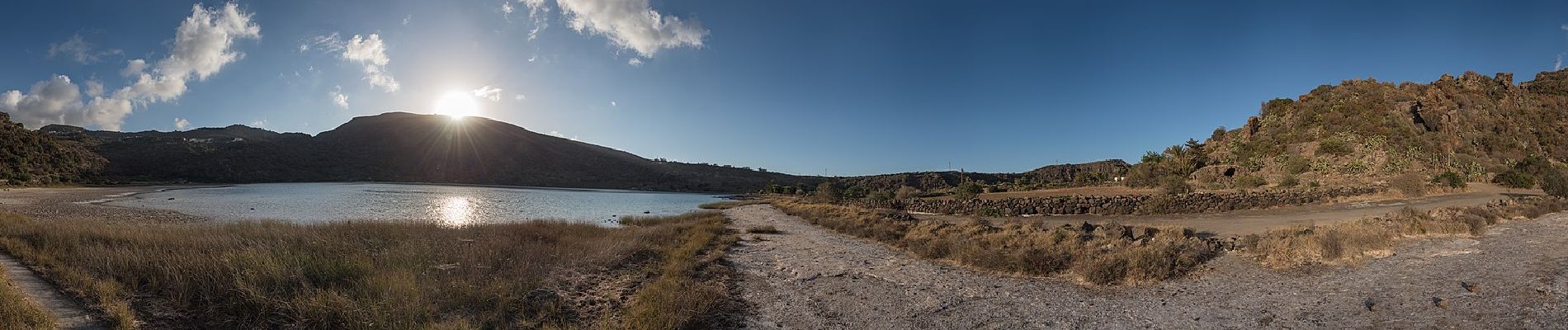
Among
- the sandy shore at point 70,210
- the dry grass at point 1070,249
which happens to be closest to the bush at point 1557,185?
the dry grass at point 1070,249

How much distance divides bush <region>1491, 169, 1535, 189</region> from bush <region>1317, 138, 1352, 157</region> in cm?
681

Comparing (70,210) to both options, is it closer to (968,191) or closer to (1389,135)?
(968,191)

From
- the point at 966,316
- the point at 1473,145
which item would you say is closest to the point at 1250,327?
the point at 966,316

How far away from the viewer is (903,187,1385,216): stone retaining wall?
89.0 ft

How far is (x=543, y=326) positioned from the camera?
20.7 ft

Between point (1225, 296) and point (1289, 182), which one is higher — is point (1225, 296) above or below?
below

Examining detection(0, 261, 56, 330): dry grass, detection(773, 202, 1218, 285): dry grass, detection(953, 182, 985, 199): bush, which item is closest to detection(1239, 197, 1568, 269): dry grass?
detection(773, 202, 1218, 285): dry grass

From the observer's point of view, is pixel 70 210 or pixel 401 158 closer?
pixel 70 210

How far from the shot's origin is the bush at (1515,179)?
30.5 metres

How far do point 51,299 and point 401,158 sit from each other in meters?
133

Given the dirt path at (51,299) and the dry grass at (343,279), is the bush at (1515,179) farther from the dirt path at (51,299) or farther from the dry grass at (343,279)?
the dirt path at (51,299)

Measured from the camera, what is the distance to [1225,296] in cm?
803

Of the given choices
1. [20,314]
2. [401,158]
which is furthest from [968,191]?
[401,158]

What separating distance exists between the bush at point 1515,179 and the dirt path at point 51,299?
54690mm
